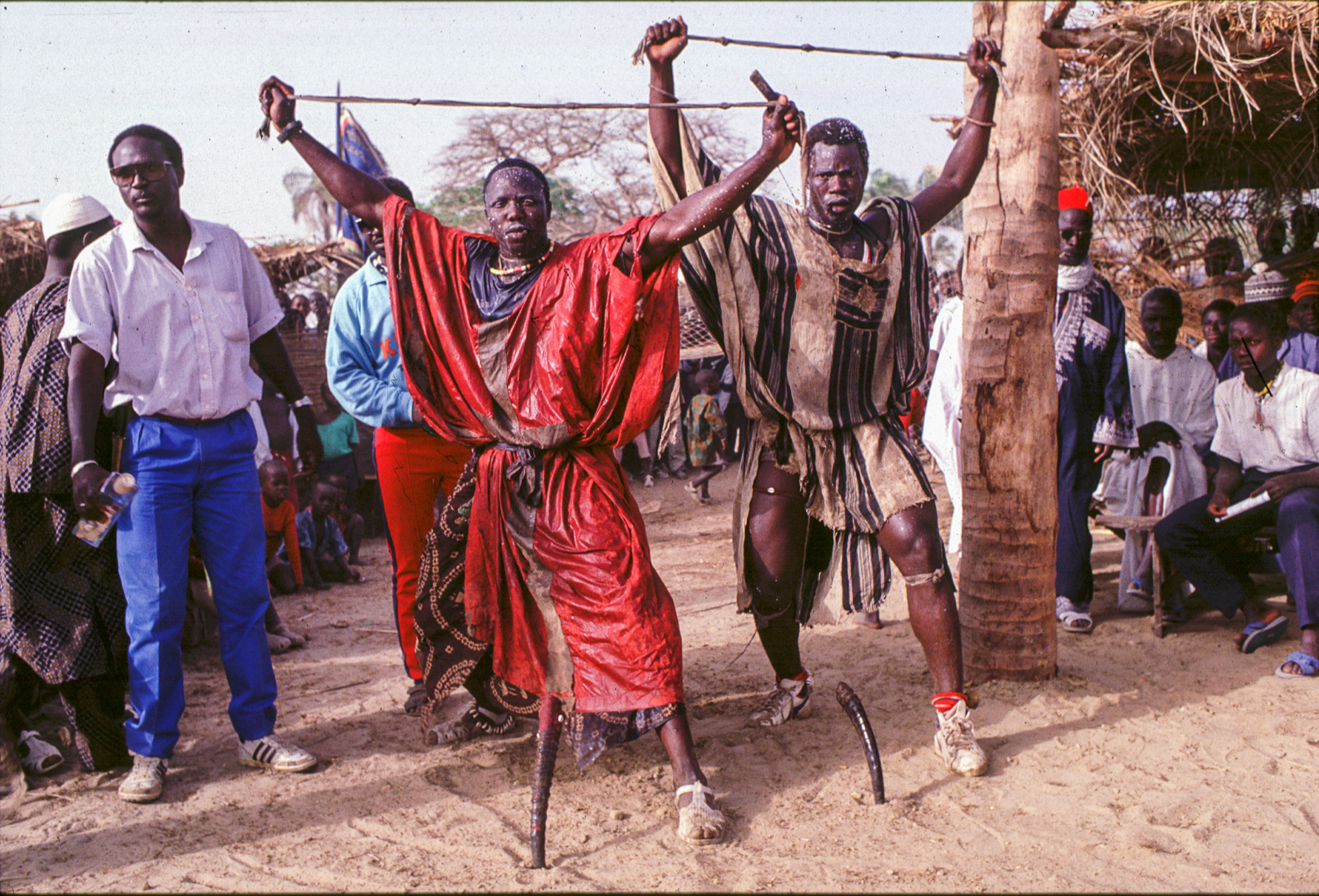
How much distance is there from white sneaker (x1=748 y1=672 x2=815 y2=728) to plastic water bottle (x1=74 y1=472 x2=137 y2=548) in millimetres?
2319

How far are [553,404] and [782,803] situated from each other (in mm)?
1440

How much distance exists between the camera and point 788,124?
289 centimetres

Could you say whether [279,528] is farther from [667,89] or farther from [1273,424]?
[1273,424]

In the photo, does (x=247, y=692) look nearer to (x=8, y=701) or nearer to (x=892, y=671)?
(x=8, y=701)

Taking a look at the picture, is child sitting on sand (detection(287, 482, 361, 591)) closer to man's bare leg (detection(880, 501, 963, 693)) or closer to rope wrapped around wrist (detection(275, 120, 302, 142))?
rope wrapped around wrist (detection(275, 120, 302, 142))

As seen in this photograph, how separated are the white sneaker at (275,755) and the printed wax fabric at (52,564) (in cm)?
49

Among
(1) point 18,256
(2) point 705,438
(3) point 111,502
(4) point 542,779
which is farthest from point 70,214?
(2) point 705,438

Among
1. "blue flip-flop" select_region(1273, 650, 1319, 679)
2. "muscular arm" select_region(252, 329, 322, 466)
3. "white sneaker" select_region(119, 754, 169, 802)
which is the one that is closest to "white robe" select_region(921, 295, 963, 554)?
"blue flip-flop" select_region(1273, 650, 1319, 679)

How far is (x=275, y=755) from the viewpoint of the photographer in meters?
3.62

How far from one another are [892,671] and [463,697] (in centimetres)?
189

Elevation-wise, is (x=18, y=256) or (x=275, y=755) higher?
(x=18, y=256)

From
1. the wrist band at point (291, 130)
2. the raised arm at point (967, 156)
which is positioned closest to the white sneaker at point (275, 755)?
the wrist band at point (291, 130)

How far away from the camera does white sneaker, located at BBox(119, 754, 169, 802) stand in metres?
3.34

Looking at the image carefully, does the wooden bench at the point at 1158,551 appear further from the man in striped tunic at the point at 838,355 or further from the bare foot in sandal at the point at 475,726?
the bare foot in sandal at the point at 475,726
